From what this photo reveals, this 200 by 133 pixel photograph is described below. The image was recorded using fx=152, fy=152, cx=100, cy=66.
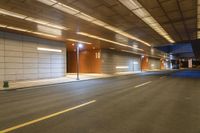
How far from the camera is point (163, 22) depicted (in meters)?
13.5

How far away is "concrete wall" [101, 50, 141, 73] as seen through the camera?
2889 centimetres

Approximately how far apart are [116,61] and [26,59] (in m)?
20.2

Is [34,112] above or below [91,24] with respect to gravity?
below

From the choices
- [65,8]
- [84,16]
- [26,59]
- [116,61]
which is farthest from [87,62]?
[65,8]

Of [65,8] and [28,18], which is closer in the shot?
[65,8]

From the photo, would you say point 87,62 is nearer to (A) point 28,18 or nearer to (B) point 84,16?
(B) point 84,16

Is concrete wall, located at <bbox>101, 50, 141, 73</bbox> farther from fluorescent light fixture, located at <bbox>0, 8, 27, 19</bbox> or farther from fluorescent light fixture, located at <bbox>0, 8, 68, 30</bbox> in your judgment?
fluorescent light fixture, located at <bbox>0, 8, 27, 19</bbox>

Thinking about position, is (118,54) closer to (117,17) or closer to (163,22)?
(163,22)

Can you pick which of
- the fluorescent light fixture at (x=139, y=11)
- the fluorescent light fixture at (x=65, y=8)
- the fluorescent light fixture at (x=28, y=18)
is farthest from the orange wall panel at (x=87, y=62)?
the fluorescent light fixture at (x=65, y=8)

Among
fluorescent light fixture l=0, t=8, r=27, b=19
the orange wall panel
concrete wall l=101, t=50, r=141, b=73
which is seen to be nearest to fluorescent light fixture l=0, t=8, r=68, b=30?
fluorescent light fixture l=0, t=8, r=27, b=19

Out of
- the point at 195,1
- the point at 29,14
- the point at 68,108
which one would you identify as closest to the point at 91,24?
the point at 29,14

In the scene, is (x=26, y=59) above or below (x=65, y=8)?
below

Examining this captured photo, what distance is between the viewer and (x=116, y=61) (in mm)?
32906

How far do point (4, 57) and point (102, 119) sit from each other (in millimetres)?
13701
